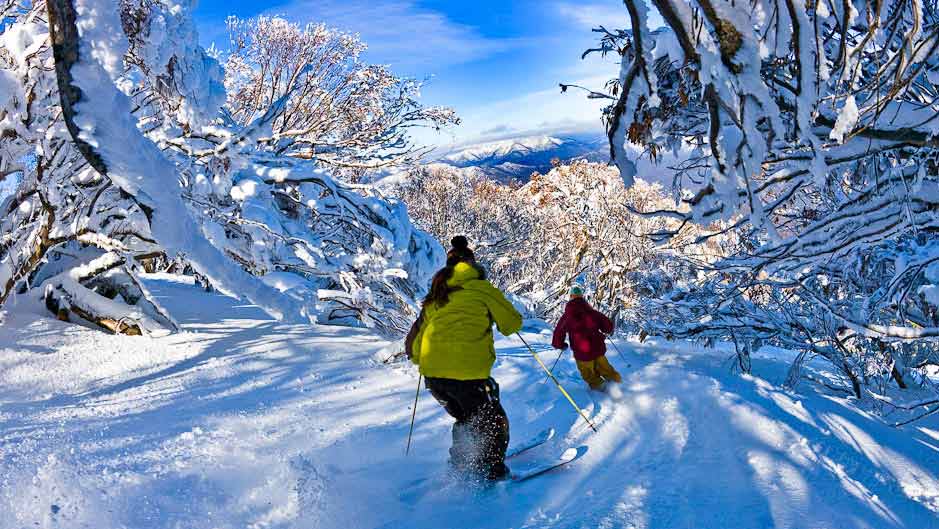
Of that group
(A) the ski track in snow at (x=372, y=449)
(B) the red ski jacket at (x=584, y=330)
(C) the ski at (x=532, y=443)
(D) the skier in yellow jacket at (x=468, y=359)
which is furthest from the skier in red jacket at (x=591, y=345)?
(D) the skier in yellow jacket at (x=468, y=359)

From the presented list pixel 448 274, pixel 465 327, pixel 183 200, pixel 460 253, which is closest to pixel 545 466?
pixel 465 327

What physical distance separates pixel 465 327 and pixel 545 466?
3.76 ft

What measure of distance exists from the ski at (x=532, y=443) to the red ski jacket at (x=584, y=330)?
1667mm

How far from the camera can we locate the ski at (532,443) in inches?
180

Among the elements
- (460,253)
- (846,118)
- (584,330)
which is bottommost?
(584,330)

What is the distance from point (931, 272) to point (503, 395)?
12.4 feet

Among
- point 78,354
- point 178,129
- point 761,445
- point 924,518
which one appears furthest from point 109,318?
point 924,518

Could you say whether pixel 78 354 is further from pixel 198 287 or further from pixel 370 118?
pixel 370 118

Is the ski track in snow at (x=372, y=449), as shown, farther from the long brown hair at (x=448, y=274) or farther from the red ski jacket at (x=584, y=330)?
the long brown hair at (x=448, y=274)

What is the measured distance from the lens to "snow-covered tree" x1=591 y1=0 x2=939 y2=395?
81.7 inches

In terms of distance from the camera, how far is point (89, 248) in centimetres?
819

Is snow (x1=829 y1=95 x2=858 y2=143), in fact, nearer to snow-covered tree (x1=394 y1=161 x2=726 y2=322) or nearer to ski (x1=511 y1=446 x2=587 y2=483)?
ski (x1=511 y1=446 x2=587 y2=483)

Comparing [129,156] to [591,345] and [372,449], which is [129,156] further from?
[591,345]

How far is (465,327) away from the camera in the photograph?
4.04 m
